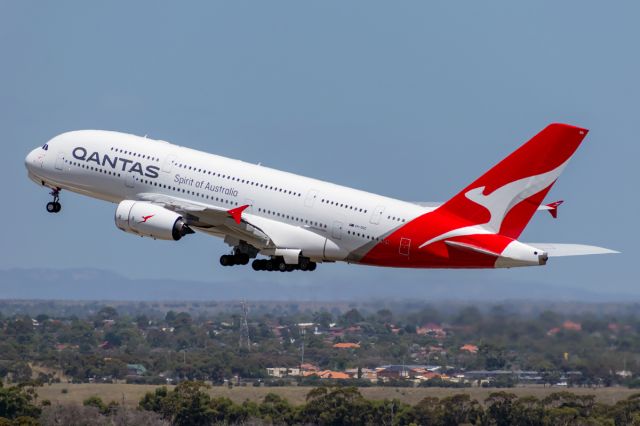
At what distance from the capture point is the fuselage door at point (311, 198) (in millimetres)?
68000

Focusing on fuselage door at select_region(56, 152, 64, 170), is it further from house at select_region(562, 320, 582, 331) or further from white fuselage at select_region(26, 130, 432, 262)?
house at select_region(562, 320, 582, 331)

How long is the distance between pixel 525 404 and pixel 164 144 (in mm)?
30646

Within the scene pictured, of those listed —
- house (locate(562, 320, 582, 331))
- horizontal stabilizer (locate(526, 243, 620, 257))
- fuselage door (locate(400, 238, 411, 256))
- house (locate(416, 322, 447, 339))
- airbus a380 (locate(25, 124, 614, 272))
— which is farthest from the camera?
house (locate(562, 320, 582, 331))

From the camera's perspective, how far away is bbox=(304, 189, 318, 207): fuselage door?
2677 inches

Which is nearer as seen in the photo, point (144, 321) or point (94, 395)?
point (94, 395)

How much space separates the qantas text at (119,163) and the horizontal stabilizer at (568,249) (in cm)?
1882

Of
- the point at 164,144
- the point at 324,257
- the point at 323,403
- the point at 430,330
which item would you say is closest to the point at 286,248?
the point at 324,257

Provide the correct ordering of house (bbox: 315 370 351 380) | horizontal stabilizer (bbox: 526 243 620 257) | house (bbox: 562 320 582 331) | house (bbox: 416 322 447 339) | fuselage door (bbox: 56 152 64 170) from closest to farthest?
horizontal stabilizer (bbox: 526 243 620 257) → fuselage door (bbox: 56 152 64 170) → house (bbox: 416 322 447 339) → house (bbox: 562 320 582 331) → house (bbox: 315 370 351 380)

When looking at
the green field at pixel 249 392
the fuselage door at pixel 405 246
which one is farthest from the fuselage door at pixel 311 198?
the green field at pixel 249 392

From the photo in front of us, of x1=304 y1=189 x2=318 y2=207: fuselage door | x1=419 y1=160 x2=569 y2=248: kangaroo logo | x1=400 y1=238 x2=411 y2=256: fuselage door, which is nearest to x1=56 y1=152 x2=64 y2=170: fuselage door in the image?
x1=304 y1=189 x2=318 y2=207: fuselage door

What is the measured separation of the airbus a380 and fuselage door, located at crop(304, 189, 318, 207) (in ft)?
0.22

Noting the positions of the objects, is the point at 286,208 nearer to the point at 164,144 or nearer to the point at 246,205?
the point at 246,205

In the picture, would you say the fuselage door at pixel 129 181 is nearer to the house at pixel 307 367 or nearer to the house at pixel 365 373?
the house at pixel 365 373

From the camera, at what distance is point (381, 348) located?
110 meters
